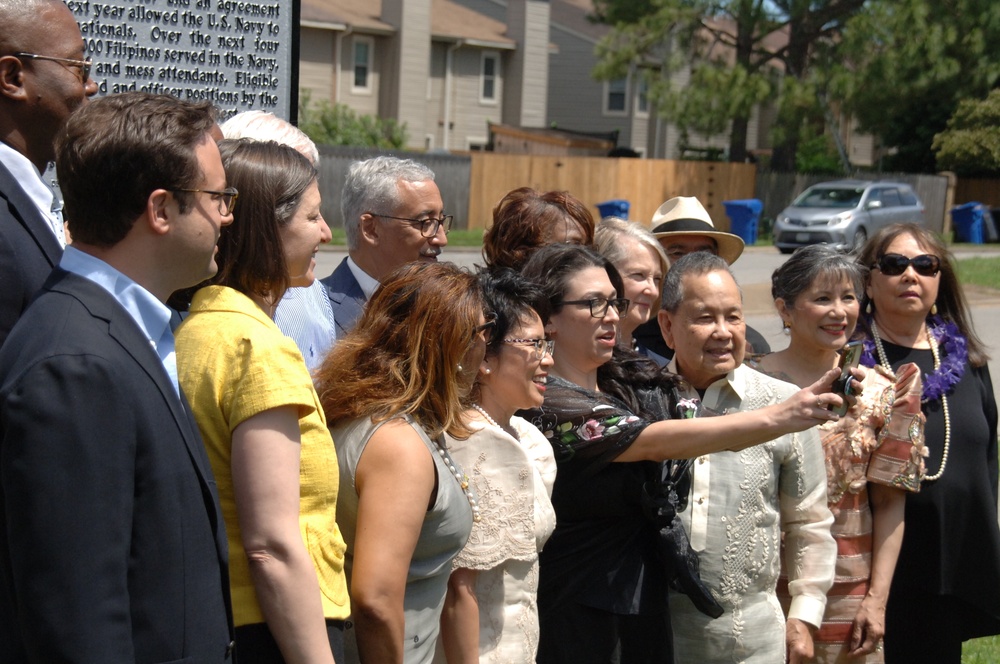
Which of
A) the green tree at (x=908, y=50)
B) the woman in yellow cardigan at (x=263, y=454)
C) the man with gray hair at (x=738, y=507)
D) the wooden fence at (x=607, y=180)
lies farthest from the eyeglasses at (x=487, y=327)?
the green tree at (x=908, y=50)

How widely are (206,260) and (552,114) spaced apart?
4698 cm

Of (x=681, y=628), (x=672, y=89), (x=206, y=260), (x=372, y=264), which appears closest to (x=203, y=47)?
(x=372, y=264)

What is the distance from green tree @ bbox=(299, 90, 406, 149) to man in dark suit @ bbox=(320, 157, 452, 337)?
2867 cm

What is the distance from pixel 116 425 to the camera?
1869mm

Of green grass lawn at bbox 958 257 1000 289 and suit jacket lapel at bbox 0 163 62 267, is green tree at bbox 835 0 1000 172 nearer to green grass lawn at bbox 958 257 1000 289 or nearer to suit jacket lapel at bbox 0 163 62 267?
green grass lawn at bbox 958 257 1000 289

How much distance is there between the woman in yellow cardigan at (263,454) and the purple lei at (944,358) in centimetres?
264

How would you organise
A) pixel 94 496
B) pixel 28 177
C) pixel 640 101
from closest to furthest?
1. pixel 94 496
2. pixel 28 177
3. pixel 640 101

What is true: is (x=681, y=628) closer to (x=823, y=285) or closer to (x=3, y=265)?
(x=823, y=285)

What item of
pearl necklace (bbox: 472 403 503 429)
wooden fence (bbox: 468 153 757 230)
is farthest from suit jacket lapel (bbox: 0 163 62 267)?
wooden fence (bbox: 468 153 757 230)

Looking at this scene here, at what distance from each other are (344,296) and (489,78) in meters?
39.3

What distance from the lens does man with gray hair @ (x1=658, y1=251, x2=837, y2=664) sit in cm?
367

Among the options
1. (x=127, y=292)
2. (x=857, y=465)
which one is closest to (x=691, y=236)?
(x=857, y=465)

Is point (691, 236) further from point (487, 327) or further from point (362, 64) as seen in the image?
point (362, 64)

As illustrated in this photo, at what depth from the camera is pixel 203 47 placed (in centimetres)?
454
